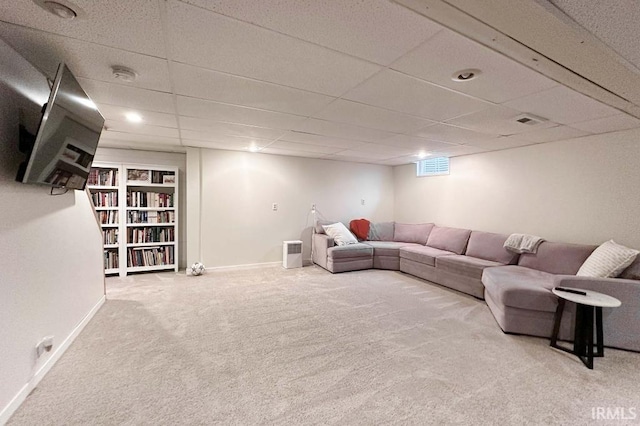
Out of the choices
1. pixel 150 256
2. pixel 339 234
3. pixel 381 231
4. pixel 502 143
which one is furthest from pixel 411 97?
pixel 150 256

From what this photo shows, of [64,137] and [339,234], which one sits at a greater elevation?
[64,137]

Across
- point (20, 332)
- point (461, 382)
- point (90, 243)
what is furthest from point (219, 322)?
point (461, 382)

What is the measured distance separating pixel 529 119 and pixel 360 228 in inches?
134

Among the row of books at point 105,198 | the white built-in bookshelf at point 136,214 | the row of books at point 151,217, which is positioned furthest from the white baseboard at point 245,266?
the row of books at point 105,198

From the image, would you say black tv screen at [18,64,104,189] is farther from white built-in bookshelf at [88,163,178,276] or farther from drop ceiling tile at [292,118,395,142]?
white built-in bookshelf at [88,163,178,276]

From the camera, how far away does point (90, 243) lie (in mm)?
2967

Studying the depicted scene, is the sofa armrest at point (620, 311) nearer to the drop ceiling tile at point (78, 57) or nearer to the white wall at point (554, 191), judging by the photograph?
the white wall at point (554, 191)

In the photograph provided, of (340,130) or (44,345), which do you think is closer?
(44,345)

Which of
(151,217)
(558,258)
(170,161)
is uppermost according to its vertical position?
(170,161)

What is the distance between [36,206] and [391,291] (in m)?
3.76

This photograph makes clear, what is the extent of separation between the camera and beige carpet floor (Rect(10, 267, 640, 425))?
1607 millimetres

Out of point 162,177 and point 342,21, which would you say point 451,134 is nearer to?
point 342,21

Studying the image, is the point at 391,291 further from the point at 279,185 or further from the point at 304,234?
the point at 279,185

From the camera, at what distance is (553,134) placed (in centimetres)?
323
